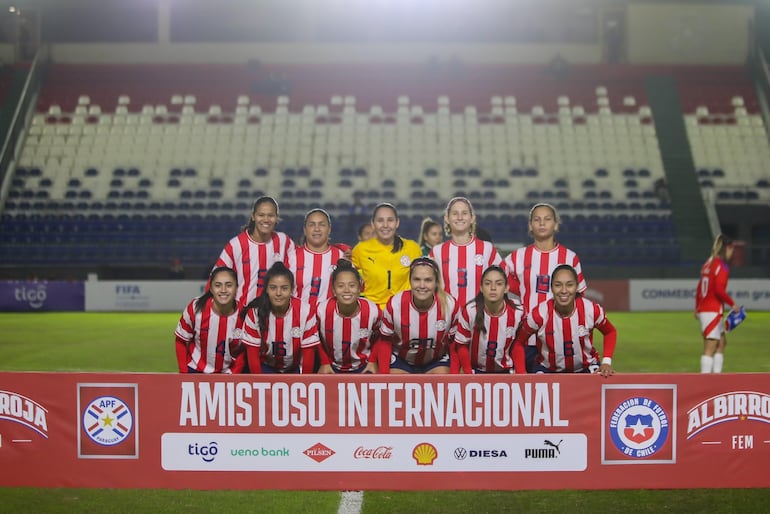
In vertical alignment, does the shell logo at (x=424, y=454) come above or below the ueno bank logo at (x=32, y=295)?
below

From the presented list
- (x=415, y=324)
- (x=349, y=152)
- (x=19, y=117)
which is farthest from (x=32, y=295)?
(x=415, y=324)

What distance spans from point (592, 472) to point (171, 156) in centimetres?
2669

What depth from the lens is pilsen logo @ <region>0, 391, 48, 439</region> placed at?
4.95 metres

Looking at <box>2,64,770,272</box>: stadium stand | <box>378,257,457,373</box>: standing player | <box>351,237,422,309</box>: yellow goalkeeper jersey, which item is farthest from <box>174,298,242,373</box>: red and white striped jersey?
<box>2,64,770,272</box>: stadium stand

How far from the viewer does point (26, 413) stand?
16.2ft

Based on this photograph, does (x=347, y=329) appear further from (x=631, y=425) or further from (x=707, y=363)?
(x=707, y=363)

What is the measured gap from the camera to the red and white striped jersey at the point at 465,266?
21.2 ft

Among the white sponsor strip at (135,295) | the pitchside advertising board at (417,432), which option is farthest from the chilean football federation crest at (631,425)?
the white sponsor strip at (135,295)

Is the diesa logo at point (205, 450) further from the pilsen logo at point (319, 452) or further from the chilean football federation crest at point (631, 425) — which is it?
the chilean football federation crest at point (631, 425)

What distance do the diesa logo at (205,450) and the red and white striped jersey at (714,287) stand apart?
251 inches

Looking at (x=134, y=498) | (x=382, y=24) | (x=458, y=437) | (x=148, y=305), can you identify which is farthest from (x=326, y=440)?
(x=382, y=24)

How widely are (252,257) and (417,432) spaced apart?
110 inches

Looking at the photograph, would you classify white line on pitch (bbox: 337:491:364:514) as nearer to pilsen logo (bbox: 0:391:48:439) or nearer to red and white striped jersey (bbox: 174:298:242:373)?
red and white striped jersey (bbox: 174:298:242:373)

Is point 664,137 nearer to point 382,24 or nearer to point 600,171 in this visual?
point 600,171
